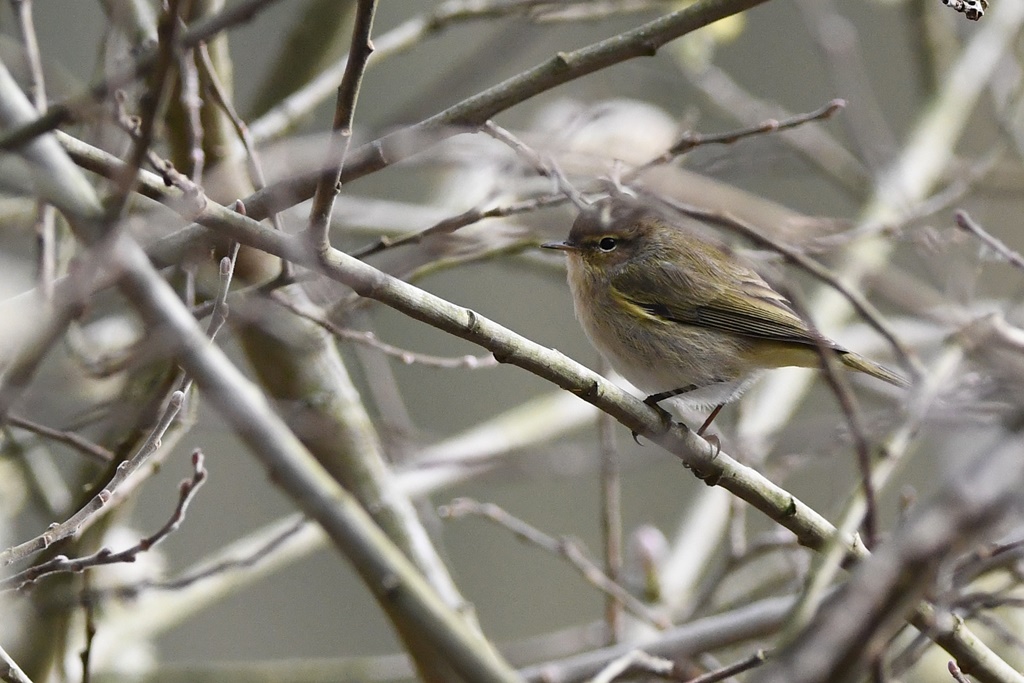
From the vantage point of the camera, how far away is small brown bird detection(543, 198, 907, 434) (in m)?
3.09

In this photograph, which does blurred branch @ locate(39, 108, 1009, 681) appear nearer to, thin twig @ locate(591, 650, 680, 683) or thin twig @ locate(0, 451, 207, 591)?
thin twig @ locate(591, 650, 680, 683)

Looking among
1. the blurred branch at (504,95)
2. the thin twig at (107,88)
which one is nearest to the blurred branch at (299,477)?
the thin twig at (107,88)

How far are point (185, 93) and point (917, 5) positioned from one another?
4323 millimetres

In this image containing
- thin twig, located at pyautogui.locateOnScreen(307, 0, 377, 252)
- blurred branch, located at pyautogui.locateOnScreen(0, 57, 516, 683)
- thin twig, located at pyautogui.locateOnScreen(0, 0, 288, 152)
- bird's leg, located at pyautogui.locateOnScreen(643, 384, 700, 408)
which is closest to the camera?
blurred branch, located at pyautogui.locateOnScreen(0, 57, 516, 683)

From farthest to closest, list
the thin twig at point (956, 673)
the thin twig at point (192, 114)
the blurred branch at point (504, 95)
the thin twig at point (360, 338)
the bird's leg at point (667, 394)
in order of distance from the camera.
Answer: the bird's leg at point (667, 394), the thin twig at point (192, 114), the thin twig at point (360, 338), the thin twig at point (956, 673), the blurred branch at point (504, 95)

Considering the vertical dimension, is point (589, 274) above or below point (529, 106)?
below

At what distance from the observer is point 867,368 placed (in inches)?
117

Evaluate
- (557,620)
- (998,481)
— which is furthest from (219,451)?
(998,481)

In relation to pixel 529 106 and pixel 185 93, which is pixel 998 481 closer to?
pixel 185 93

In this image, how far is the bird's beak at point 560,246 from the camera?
118 inches

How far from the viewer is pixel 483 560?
27.8 ft

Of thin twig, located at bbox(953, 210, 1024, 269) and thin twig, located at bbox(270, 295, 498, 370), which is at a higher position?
thin twig, located at bbox(270, 295, 498, 370)

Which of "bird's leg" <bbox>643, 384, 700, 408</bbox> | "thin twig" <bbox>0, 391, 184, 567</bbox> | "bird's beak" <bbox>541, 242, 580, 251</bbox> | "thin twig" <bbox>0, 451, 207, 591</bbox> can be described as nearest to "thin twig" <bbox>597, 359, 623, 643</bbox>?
"bird's leg" <bbox>643, 384, 700, 408</bbox>

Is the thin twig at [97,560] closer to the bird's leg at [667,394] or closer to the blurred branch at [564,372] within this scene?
the blurred branch at [564,372]
